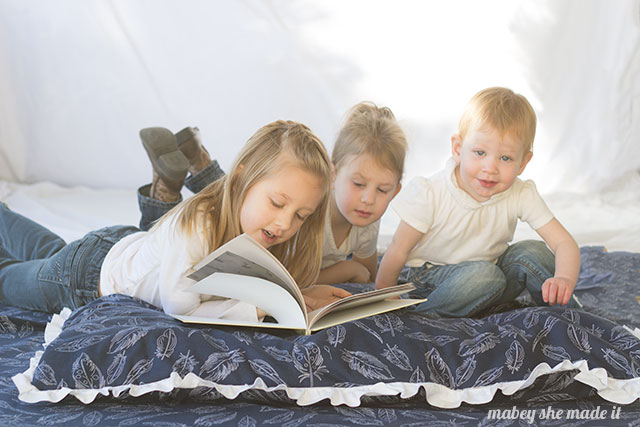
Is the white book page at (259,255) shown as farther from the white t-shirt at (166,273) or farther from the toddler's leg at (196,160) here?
the toddler's leg at (196,160)

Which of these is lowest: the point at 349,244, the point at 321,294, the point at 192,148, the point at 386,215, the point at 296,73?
the point at 321,294

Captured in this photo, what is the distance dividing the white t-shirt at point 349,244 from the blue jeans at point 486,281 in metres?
0.24

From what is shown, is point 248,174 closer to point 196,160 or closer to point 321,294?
point 321,294

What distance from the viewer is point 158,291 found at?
1607 mm

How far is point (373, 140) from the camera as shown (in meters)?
1.81

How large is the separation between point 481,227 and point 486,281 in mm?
170

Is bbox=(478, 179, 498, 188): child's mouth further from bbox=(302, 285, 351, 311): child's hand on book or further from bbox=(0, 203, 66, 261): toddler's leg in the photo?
bbox=(0, 203, 66, 261): toddler's leg

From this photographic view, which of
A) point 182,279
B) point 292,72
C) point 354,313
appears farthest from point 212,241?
point 292,72

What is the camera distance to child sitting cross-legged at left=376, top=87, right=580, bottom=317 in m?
1.65

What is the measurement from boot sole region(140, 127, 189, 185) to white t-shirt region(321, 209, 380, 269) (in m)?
0.46

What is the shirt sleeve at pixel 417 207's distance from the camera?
1751mm

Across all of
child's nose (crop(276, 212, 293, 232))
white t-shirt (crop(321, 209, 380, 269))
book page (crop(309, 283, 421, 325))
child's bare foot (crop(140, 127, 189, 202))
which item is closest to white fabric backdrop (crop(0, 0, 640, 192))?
child's bare foot (crop(140, 127, 189, 202))

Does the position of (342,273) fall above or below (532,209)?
below

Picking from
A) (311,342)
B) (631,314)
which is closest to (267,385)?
(311,342)
